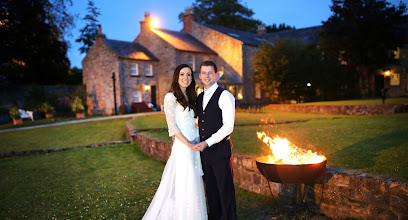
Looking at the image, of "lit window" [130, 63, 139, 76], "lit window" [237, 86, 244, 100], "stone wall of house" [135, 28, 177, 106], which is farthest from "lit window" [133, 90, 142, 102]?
"lit window" [237, 86, 244, 100]

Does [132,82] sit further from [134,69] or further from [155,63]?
[155,63]

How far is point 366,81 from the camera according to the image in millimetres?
30875

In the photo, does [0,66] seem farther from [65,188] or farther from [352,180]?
[352,180]

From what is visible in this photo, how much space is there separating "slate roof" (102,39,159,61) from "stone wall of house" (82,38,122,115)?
1.96ft

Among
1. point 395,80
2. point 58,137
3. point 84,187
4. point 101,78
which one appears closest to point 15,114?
point 58,137

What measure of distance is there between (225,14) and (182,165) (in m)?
49.8

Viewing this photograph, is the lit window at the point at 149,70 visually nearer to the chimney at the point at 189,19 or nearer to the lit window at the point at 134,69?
the lit window at the point at 134,69

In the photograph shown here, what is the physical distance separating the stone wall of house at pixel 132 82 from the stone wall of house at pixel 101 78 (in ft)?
1.48

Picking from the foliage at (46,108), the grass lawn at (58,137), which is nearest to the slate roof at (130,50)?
the foliage at (46,108)

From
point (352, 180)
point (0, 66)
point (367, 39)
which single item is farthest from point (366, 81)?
point (0, 66)

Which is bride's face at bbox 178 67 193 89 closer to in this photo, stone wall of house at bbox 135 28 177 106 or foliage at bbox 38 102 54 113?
foliage at bbox 38 102 54 113

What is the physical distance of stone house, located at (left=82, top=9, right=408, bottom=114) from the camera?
2961 cm

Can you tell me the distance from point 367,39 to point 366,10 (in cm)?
253

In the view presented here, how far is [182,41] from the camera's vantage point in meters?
33.1
